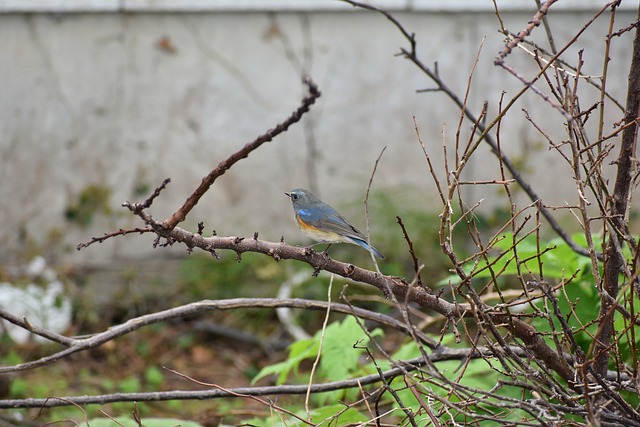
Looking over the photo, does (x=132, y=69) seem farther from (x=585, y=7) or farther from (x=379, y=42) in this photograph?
(x=585, y=7)

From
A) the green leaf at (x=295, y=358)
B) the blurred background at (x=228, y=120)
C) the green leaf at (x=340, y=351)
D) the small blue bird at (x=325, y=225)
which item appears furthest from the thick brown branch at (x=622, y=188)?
the blurred background at (x=228, y=120)

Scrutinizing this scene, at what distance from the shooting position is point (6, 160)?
7.90 m

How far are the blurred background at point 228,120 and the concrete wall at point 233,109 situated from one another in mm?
13

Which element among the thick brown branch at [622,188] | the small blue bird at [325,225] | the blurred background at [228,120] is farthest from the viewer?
the blurred background at [228,120]

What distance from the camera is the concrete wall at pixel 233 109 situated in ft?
25.9

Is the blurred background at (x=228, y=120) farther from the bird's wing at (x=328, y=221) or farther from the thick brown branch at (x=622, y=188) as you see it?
the thick brown branch at (x=622, y=188)

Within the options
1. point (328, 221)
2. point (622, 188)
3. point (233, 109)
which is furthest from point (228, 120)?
point (622, 188)

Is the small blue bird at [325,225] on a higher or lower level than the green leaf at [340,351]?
higher

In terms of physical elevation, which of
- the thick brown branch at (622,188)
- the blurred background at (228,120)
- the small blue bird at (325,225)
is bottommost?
the thick brown branch at (622,188)

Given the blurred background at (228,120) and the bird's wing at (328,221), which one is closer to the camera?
the bird's wing at (328,221)

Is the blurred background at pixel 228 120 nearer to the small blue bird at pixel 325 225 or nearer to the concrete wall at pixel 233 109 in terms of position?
the concrete wall at pixel 233 109

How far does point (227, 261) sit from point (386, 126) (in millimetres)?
1975

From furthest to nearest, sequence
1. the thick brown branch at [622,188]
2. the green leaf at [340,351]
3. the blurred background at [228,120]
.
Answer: the blurred background at [228,120] < the green leaf at [340,351] < the thick brown branch at [622,188]

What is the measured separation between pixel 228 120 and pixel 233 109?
4.5 inches
